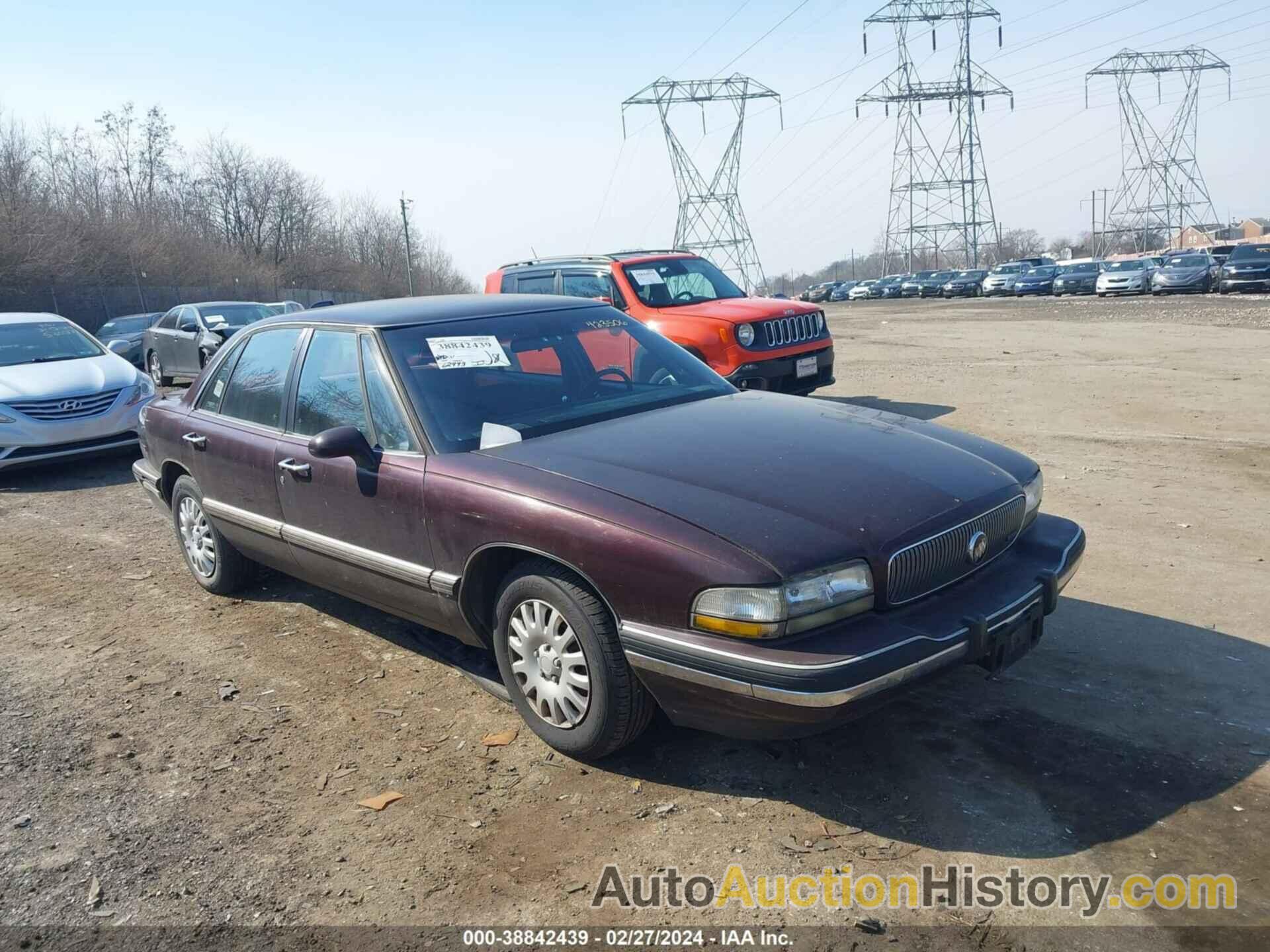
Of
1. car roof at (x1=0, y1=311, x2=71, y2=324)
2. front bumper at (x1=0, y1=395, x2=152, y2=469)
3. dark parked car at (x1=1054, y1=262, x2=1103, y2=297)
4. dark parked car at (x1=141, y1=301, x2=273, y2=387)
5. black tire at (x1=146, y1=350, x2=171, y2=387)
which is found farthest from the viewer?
dark parked car at (x1=1054, y1=262, x2=1103, y2=297)

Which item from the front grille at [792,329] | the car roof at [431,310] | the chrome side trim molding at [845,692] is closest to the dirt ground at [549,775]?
the chrome side trim molding at [845,692]

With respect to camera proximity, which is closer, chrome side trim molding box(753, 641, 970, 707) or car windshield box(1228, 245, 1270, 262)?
chrome side trim molding box(753, 641, 970, 707)

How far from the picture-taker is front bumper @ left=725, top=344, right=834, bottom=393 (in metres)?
9.35

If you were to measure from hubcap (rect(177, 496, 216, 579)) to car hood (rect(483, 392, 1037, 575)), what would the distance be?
2590 millimetres

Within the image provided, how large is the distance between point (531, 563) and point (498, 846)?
3.13 ft

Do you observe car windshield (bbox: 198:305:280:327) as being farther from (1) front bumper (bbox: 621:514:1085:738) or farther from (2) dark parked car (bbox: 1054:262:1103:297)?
(2) dark parked car (bbox: 1054:262:1103:297)

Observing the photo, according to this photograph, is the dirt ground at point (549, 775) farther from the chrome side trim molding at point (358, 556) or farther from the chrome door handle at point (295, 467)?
the chrome door handle at point (295, 467)

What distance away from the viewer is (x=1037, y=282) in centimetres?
4394

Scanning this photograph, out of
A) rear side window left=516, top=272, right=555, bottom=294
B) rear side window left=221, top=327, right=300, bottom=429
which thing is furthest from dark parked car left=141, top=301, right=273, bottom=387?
rear side window left=221, top=327, right=300, bottom=429

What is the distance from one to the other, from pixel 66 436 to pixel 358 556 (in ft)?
21.4

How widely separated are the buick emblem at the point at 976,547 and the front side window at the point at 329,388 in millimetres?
2452

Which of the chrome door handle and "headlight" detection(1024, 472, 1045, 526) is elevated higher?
the chrome door handle

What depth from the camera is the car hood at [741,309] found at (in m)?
9.52

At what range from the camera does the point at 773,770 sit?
3.44m
